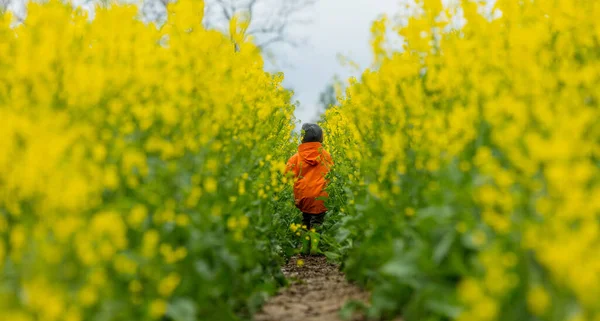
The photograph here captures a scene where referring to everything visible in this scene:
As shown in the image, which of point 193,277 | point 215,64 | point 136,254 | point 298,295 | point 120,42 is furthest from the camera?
point 298,295

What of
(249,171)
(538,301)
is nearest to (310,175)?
(249,171)

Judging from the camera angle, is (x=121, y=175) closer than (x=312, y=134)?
Yes

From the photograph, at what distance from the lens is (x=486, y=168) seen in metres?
2.78

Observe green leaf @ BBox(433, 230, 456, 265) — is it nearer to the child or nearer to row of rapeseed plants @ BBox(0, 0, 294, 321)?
row of rapeseed plants @ BBox(0, 0, 294, 321)

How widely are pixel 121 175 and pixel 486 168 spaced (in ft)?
5.67

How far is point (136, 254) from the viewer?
2.81 meters

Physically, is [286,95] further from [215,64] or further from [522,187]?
[522,187]

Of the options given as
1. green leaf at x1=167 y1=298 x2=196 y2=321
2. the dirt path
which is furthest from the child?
green leaf at x1=167 y1=298 x2=196 y2=321

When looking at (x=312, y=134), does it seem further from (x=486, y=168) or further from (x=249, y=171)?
(x=486, y=168)

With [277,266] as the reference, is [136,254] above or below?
above

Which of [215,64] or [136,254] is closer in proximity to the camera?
[136,254]

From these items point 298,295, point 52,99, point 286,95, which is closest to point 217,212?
point 52,99

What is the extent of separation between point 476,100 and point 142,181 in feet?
6.15

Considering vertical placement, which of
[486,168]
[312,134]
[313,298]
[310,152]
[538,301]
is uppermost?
[312,134]
